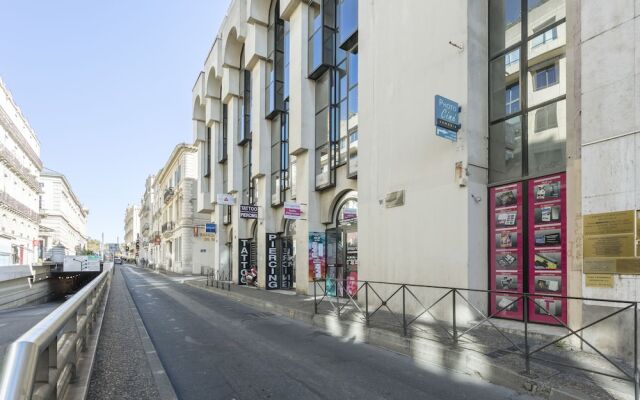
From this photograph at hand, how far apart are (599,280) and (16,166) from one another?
138 feet

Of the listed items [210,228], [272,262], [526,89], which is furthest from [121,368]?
[210,228]

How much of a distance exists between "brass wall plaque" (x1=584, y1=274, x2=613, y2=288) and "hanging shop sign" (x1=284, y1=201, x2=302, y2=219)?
10.3 metres

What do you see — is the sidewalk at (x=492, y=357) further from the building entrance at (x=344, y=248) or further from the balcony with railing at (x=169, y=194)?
the balcony with railing at (x=169, y=194)

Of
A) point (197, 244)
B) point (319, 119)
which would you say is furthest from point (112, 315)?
point (197, 244)

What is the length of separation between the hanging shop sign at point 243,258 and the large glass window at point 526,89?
52.8 ft

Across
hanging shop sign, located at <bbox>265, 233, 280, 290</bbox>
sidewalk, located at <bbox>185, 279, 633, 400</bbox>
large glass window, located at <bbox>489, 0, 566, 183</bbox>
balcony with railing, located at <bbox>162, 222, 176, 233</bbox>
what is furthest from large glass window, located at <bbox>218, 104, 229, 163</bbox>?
balcony with railing, located at <bbox>162, 222, 176, 233</bbox>

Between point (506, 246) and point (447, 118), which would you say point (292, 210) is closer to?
point (447, 118)

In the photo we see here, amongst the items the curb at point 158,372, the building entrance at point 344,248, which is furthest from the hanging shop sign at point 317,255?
the curb at point 158,372

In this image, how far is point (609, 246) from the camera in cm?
622

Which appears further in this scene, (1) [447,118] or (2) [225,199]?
(2) [225,199]

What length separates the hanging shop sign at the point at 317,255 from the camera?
1528 centimetres

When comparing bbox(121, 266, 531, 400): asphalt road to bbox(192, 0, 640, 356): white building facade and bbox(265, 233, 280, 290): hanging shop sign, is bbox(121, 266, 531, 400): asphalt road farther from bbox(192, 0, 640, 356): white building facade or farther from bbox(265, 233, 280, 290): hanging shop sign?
bbox(265, 233, 280, 290): hanging shop sign

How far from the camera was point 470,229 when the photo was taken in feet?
28.2

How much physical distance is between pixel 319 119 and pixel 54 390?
14.5 meters
